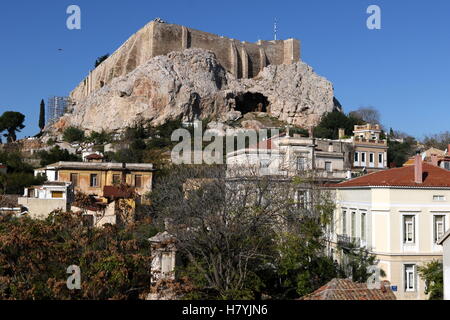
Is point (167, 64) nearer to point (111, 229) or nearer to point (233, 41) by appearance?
point (233, 41)

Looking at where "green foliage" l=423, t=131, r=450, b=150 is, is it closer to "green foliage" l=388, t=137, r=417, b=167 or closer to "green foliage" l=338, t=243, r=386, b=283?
"green foliage" l=388, t=137, r=417, b=167

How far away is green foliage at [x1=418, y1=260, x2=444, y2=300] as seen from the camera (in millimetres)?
17986

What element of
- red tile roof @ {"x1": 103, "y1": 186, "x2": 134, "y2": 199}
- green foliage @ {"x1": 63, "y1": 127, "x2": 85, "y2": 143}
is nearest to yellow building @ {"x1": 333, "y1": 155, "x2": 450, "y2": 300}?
red tile roof @ {"x1": 103, "y1": 186, "x2": 134, "y2": 199}

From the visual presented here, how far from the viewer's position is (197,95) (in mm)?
82500

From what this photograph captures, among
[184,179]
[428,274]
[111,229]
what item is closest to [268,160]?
[184,179]

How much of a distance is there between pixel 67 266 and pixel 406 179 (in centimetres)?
1344

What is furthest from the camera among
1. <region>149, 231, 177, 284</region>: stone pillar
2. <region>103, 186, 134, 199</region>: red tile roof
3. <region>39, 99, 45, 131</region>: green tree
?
<region>39, 99, 45, 131</region>: green tree

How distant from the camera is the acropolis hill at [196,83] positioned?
80625 mm

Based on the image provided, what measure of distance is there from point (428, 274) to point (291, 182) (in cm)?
974

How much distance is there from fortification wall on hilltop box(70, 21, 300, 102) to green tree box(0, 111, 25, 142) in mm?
16228

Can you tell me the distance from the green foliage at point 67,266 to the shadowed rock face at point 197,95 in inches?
2548

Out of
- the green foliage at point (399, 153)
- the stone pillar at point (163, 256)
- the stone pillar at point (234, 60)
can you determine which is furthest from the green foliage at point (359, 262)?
the stone pillar at point (234, 60)

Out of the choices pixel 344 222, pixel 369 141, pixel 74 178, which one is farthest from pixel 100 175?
pixel 344 222

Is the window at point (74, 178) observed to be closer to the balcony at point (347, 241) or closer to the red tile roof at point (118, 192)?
the red tile roof at point (118, 192)
